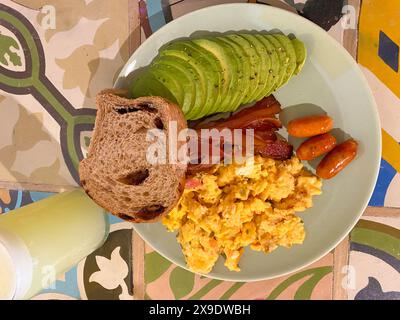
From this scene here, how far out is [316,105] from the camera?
4.94ft

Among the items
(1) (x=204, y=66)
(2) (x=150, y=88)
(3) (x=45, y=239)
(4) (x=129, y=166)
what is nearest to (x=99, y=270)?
(3) (x=45, y=239)

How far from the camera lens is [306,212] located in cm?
155

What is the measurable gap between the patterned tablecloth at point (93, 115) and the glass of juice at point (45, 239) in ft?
0.46

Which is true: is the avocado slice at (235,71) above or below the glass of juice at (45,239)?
above

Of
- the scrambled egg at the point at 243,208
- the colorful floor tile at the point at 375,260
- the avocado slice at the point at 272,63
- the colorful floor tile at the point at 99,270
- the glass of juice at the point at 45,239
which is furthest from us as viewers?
the colorful floor tile at the point at 99,270

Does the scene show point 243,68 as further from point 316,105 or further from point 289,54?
point 316,105

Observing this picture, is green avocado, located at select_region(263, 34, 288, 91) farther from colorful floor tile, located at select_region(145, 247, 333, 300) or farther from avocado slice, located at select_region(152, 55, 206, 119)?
colorful floor tile, located at select_region(145, 247, 333, 300)

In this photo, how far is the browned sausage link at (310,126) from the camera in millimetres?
1457

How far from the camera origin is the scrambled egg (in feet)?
4.84

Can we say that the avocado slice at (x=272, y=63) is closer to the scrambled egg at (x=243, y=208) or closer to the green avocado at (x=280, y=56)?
the green avocado at (x=280, y=56)

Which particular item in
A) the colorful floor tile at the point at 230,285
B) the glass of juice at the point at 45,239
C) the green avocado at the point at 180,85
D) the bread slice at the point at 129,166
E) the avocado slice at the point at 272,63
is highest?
the avocado slice at the point at 272,63

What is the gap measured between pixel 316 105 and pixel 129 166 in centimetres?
63

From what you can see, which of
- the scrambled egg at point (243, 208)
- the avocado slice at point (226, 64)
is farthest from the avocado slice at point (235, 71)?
the scrambled egg at point (243, 208)
